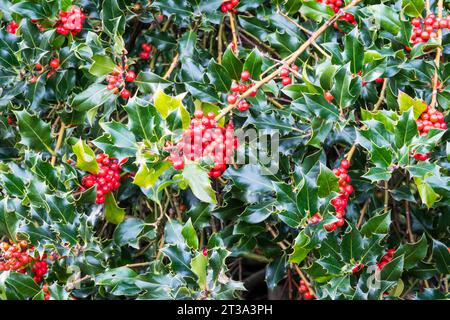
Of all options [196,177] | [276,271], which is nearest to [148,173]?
[196,177]

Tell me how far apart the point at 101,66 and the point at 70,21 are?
0.22m

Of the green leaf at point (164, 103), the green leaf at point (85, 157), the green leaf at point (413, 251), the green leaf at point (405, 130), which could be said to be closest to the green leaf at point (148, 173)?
the green leaf at point (164, 103)

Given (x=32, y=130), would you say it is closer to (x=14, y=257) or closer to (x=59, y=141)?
(x=59, y=141)

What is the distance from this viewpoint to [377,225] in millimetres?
1723

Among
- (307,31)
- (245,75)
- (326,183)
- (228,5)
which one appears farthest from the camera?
(228,5)

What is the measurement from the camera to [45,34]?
1953mm

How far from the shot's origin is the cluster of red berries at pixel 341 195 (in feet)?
5.38

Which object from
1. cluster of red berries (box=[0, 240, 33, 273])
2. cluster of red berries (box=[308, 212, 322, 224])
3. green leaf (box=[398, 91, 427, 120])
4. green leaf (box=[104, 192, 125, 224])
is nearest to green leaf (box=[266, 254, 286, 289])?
cluster of red berries (box=[308, 212, 322, 224])

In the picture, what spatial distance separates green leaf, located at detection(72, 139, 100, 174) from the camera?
1.74 m

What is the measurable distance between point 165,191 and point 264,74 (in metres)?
0.45

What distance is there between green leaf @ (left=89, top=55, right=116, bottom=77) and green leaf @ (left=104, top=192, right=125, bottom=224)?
1.15 feet

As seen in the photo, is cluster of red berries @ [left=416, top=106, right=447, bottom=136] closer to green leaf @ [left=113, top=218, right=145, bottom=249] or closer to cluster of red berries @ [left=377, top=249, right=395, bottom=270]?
cluster of red berries @ [left=377, top=249, right=395, bottom=270]

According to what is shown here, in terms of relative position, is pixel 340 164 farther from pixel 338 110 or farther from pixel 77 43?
pixel 77 43

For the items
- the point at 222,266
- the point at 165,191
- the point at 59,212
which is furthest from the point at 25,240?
the point at 222,266
